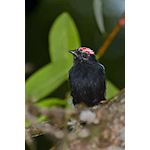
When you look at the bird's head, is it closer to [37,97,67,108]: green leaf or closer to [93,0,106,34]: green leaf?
[93,0,106,34]: green leaf

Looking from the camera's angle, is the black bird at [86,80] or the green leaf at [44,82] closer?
the green leaf at [44,82]

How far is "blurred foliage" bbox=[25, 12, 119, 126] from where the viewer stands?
1.17 m

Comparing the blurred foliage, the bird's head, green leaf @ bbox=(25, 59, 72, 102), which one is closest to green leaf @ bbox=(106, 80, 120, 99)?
the blurred foliage

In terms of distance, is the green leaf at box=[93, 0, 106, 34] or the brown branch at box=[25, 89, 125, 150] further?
the green leaf at box=[93, 0, 106, 34]

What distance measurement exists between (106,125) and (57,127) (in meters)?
0.26

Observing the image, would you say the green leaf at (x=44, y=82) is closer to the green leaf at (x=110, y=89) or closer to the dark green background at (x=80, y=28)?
the dark green background at (x=80, y=28)

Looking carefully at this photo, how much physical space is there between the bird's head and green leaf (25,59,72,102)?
15cm

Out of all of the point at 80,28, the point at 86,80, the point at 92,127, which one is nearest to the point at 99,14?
the point at 80,28

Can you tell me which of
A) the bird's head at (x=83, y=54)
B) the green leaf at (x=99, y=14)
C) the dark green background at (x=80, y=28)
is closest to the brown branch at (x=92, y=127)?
the dark green background at (x=80, y=28)

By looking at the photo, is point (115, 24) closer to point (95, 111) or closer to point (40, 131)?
point (95, 111)

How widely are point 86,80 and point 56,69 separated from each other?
275 millimetres

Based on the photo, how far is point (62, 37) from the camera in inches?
50.3

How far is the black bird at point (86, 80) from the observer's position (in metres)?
1.34

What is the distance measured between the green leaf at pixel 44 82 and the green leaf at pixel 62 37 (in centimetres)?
10
